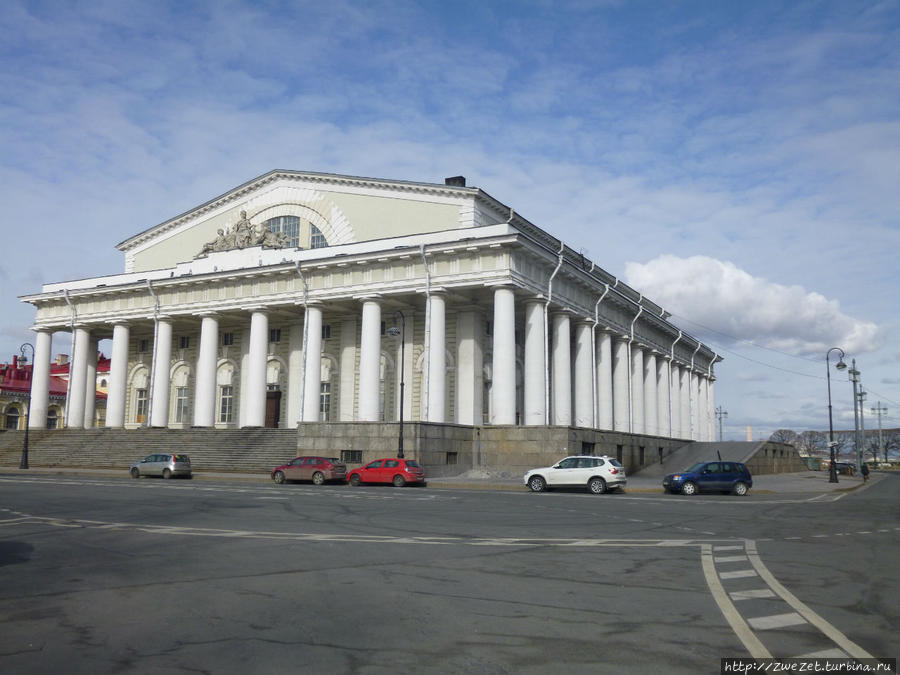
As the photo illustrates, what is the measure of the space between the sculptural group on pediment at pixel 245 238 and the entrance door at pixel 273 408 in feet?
32.3

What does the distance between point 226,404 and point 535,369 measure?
78.7ft

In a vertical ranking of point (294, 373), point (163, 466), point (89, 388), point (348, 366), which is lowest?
point (163, 466)

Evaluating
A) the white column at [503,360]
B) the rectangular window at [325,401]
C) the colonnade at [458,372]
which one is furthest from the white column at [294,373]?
the white column at [503,360]

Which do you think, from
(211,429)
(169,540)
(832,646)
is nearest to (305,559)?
(169,540)

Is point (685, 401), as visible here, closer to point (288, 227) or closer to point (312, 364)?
point (312, 364)

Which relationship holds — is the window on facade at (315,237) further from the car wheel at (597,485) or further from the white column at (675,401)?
the white column at (675,401)

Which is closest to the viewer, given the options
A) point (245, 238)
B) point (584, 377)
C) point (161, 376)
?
point (584, 377)

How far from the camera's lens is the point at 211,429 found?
152ft

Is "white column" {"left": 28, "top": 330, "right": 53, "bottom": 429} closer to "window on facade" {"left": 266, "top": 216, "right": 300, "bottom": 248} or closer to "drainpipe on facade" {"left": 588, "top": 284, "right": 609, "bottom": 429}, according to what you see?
"window on facade" {"left": 266, "top": 216, "right": 300, "bottom": 248}

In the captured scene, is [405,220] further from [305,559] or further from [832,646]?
[832,646]

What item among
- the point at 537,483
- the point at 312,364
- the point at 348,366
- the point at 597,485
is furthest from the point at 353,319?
the point at 597,485

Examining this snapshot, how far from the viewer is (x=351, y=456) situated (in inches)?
1523

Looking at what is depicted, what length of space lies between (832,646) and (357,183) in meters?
45.0

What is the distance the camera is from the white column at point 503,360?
39250 millimetres
